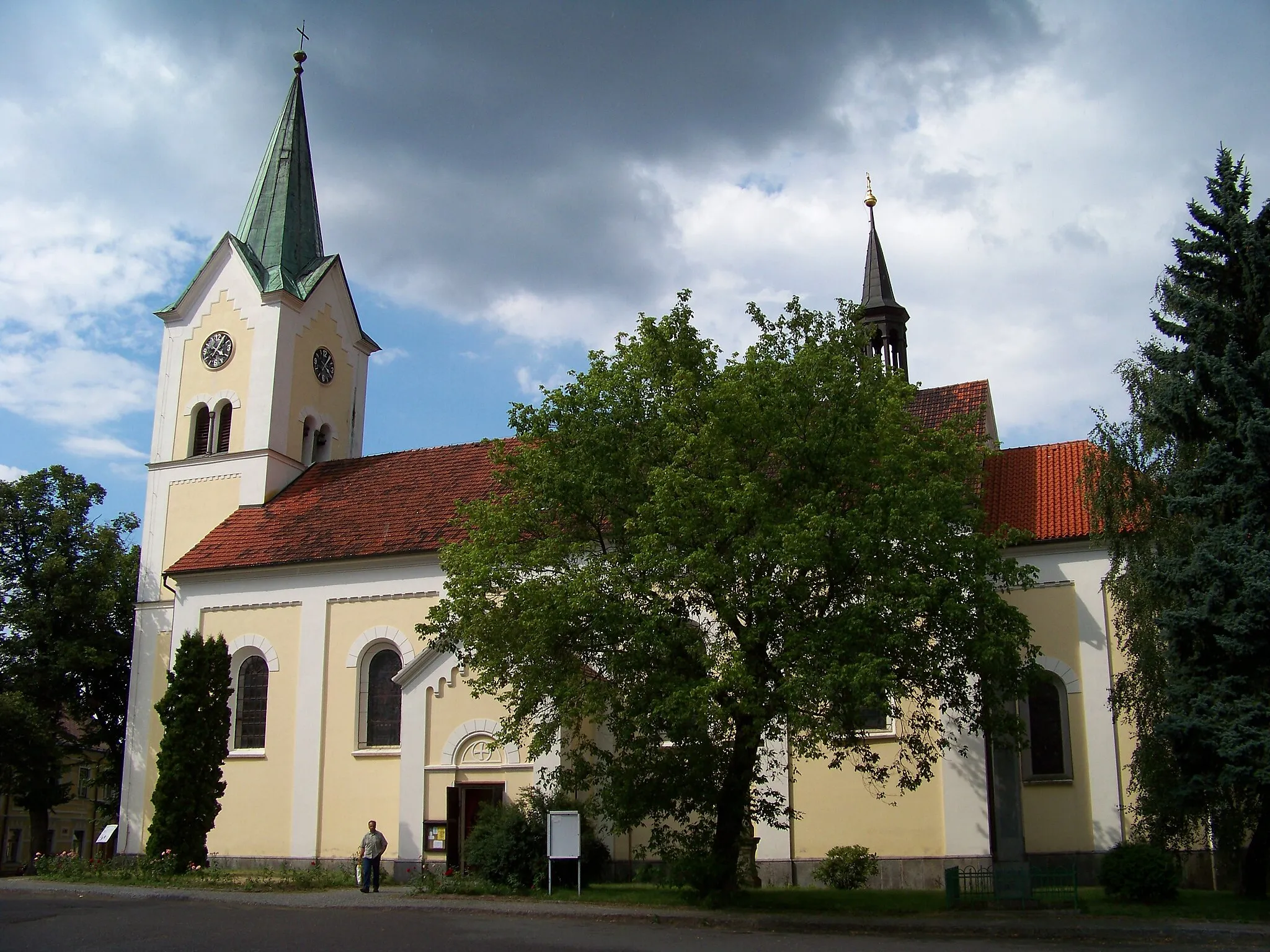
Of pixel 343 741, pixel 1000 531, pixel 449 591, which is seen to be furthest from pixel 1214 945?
pixel 343 741

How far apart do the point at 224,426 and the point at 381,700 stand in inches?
446

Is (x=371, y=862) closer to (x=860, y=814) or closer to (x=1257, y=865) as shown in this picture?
(x=860, y=814)

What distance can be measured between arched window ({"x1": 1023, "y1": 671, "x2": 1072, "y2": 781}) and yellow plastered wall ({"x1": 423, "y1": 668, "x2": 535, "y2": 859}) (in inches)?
430

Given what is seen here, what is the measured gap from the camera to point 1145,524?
68.1ft

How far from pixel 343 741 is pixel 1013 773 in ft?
53.7

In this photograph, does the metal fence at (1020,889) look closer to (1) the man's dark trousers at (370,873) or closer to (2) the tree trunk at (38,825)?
(1) the man's dark trousers at (370,873)

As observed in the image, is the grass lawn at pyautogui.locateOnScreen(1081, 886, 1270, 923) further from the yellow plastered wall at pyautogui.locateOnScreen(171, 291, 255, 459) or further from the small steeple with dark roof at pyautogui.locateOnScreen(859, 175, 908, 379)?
the yellow plastered wall at pyautogui.locateOnScreen(171, 291, 255, 459)

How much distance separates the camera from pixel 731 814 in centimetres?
1900

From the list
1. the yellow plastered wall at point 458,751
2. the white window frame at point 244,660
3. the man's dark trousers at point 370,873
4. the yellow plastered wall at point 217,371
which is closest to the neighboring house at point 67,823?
the white window frame at point 244,660

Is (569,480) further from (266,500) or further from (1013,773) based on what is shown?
(266,500)

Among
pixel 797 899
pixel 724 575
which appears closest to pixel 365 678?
pixel 797 899

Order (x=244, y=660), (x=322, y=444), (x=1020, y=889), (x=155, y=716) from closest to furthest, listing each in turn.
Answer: (x=1020, y=889) < (x=244, y=660) < (x=155, y=716) < (x=322, y=444)

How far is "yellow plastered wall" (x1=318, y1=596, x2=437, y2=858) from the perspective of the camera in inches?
1104

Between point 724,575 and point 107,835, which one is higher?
point 724,575
